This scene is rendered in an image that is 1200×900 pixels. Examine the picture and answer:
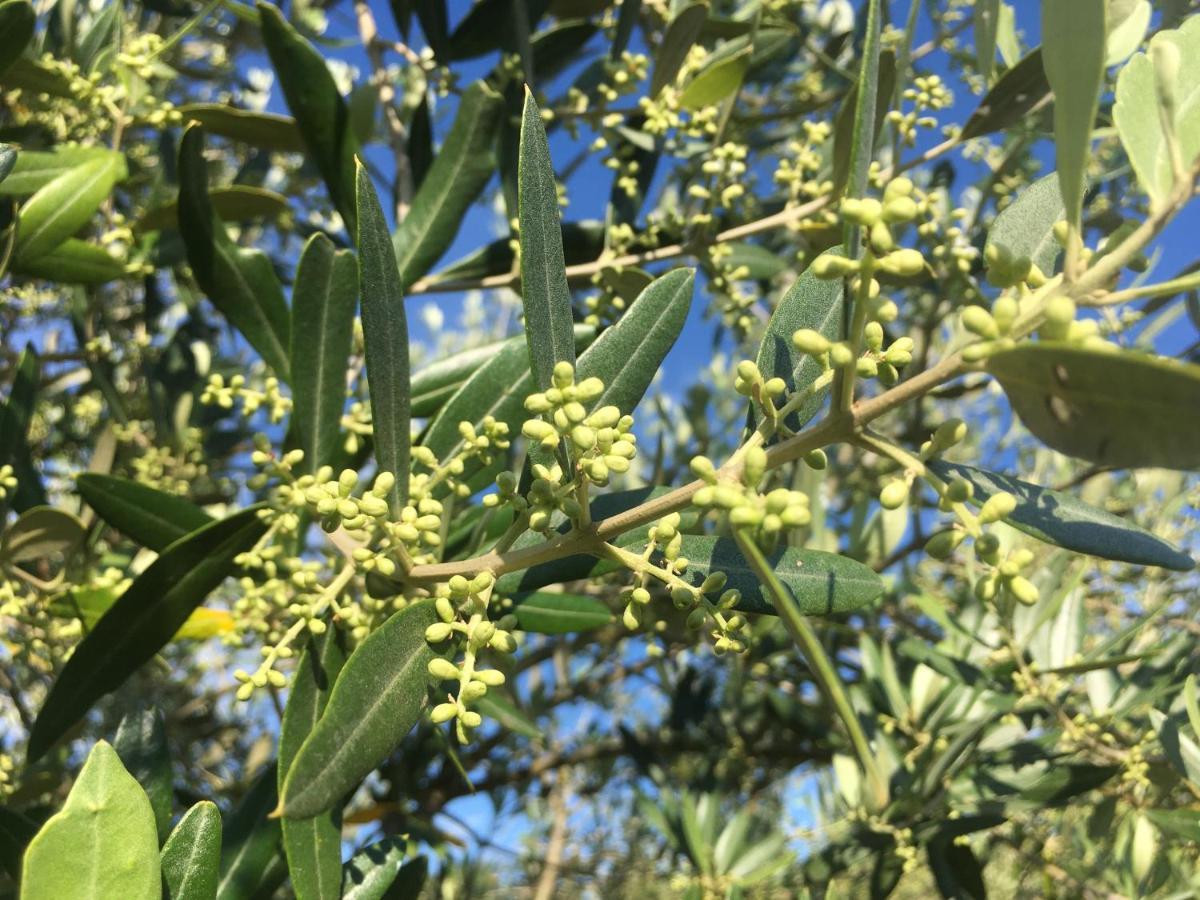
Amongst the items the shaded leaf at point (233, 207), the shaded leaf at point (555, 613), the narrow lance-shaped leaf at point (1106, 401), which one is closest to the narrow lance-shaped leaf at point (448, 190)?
the shaded leaf at point (233, 207)

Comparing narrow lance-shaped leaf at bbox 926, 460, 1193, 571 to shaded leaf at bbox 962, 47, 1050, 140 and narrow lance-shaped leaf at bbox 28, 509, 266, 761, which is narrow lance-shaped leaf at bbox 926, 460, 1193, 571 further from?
shaded leaf at bbox 962, 47, 1050, 140

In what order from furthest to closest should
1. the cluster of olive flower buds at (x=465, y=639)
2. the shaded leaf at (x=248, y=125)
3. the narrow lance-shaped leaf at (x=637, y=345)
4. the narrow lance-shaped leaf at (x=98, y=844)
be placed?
the shaded leaf at (x=248, y=125)
the narrow lance-shaped leaf at (x=637, y=345)
the cluster of olive flower buds at (x=465, y=639)
the narrow lance-shaped leaf at (x=98, y=844)

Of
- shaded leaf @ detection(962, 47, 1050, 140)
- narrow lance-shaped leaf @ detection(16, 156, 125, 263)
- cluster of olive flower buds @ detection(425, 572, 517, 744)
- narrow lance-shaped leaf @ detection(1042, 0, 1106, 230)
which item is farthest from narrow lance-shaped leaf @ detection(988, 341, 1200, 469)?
narrow lance-shaped leaf @ detection(16, 156, 125, 263)

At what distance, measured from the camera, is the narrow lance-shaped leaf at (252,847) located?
1.68m

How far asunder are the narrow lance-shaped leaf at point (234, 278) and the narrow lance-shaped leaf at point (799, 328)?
1.18 m

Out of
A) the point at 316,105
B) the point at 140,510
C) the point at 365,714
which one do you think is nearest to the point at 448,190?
the point at 316,105

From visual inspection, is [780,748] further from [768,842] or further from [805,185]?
[805,185]

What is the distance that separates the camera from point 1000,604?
244 cm

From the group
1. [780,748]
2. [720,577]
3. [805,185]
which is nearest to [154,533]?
[720,577]

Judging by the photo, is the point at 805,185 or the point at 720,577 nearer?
the point at 720,577

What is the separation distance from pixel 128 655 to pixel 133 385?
82.4 inches

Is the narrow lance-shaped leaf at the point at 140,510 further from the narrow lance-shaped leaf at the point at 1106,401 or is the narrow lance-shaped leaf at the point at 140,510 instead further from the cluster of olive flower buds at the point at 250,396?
the narrow lance-shaped leaf at the point at 1106,401

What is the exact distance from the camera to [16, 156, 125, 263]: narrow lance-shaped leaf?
2.07 m

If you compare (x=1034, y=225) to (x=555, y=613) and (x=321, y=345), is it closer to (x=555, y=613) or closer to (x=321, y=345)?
(x=555, y=613)
